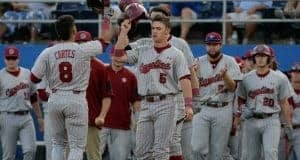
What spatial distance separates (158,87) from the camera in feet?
37.3

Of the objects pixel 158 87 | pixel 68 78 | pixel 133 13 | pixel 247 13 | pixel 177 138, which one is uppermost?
pixel 247 13

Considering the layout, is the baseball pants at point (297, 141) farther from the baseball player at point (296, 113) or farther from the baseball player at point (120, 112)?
the baseball player at point (120, 112)

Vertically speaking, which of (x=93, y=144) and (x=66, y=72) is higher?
(x=66, y=72)

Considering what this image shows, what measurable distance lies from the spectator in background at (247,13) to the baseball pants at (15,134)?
12.9 ft

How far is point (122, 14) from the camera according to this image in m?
11.7

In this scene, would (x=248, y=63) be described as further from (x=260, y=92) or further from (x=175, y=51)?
(x=175, y=51)

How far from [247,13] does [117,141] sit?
3.95m

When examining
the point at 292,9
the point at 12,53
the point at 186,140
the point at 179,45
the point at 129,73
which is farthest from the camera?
the point at 292,9

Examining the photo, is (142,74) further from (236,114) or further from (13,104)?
(13,104)

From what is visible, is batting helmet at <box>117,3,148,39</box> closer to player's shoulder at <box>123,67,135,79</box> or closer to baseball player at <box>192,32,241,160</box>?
baseball player at <box>192,32,241,160</box>

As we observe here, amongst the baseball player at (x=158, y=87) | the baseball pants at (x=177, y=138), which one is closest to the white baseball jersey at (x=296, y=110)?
the baseball pants at (x=177, y=138)

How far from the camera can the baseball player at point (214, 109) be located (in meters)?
13.8

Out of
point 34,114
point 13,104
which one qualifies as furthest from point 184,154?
point 34,114

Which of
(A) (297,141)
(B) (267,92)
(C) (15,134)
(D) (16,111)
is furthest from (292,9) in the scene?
(C) (15,134)
